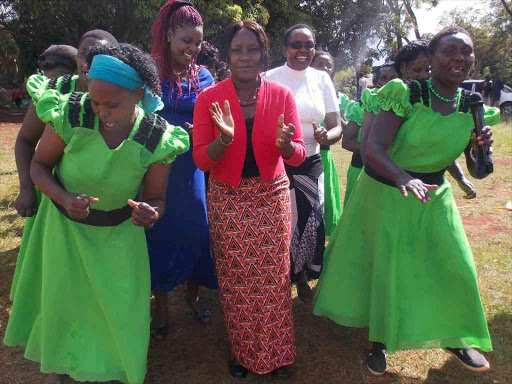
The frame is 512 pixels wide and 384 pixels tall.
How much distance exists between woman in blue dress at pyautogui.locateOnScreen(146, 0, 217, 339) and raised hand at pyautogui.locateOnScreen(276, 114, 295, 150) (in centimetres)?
74

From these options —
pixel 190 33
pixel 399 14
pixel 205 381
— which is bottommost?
pixel 205 381

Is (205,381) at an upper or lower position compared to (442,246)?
lower

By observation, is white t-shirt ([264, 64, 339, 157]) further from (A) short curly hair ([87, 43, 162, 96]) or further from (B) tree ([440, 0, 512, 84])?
(B) tree ([440, 0, 512, 84])

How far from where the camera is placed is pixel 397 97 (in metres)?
2.65

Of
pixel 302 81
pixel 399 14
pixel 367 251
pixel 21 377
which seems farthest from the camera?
pixel 399 14

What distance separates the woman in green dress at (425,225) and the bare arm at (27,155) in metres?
1.90

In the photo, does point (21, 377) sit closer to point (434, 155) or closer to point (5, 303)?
point (5, 303)

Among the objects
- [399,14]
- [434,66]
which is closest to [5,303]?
[434,66]

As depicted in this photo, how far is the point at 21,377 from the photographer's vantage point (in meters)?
2.82

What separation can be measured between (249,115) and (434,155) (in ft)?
3.57

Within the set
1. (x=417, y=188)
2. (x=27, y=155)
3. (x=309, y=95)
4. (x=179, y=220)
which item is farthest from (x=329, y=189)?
(x=27, y=155)

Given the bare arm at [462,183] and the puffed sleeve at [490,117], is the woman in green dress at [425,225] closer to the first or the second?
the puffed sleeve at [490,117]

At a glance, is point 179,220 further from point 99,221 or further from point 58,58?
point 58,58

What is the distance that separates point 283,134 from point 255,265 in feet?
2.53
